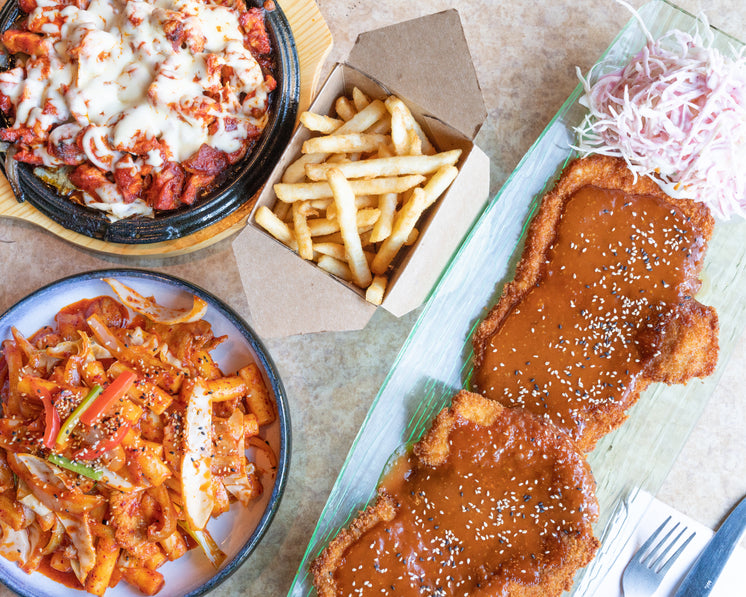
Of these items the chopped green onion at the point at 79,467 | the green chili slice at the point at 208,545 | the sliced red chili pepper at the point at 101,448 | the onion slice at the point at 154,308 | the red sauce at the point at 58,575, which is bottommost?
the red sauce at the point at 58,575

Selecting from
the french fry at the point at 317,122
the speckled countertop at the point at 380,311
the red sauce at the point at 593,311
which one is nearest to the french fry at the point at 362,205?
the french fry at the point at 317,122

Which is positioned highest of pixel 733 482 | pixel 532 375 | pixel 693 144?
pixel 693 144

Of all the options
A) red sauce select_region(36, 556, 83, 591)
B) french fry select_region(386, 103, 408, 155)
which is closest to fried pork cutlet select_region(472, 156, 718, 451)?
french fry select_region(386, 103, 408, 155)

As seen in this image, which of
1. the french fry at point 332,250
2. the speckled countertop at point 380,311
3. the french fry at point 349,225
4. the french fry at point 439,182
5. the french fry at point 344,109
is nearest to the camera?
the french fry at point 349,225

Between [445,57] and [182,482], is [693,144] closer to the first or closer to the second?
[445,57]

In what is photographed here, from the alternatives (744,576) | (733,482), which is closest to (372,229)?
(733,482)

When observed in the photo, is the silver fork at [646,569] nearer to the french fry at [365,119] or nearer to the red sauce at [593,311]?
the red sauce at [593,311]

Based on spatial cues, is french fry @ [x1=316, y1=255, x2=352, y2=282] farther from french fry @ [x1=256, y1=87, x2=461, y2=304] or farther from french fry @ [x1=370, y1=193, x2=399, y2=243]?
french fry @ [x1=370, y1=193, x2=399, y2=243]
